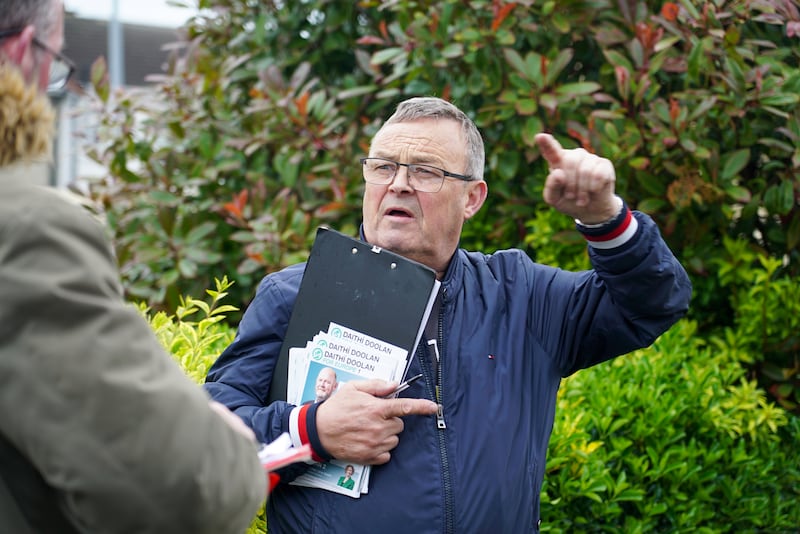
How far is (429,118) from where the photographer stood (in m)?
2.98

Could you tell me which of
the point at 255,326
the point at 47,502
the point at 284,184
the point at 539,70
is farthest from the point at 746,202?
the point at 47,502

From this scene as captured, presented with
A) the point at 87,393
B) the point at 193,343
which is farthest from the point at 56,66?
the point at 193,343

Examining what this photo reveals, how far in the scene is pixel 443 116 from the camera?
2996mm

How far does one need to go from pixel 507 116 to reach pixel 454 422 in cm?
227

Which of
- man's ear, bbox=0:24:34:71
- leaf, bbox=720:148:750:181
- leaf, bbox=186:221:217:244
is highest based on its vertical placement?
man's ear, bbox=0:24:34:71

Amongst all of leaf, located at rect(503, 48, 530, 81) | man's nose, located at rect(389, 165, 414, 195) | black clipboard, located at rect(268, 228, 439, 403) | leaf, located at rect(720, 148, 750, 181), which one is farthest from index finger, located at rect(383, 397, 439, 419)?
leaf, located at rect(720, 148, 750, 181)

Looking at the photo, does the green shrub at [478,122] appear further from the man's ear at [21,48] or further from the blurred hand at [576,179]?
the man's ear at [21,48]

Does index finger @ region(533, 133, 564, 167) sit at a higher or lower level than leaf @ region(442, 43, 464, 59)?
higher

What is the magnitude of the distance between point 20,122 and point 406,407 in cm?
131

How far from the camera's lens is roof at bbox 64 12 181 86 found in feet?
86.1

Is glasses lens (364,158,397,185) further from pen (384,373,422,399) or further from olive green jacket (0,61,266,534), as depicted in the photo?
olive green jacket (0,61,266,534)

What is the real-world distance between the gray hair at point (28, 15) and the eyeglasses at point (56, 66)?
1 cm

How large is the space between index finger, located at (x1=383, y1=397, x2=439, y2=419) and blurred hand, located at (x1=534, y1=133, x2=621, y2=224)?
65cm

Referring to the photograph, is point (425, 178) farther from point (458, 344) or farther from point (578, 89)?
point (578, 89)
